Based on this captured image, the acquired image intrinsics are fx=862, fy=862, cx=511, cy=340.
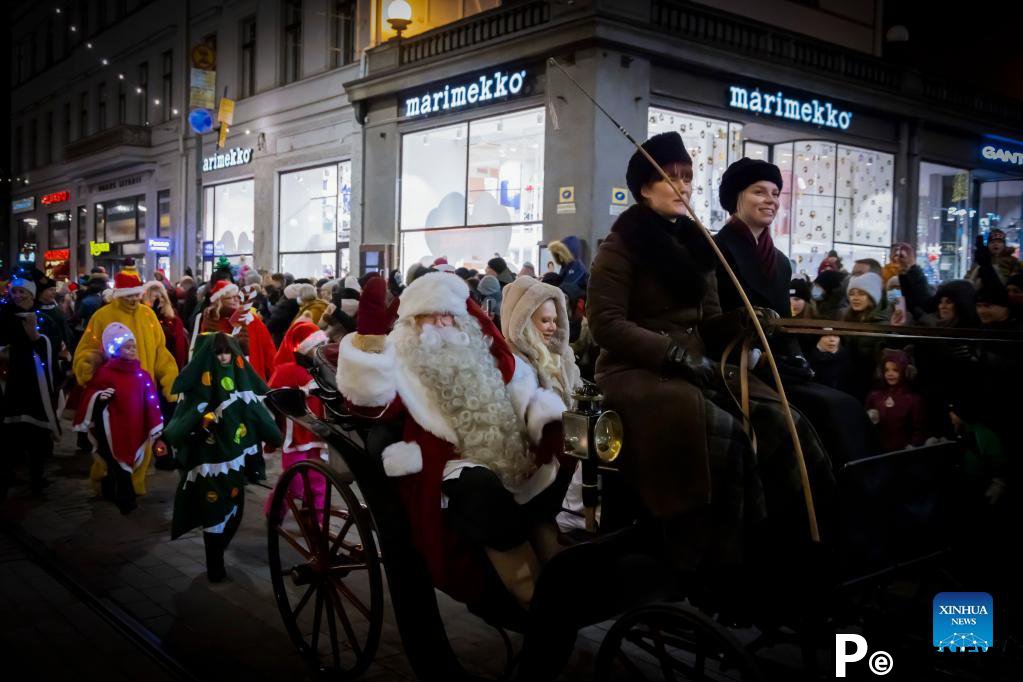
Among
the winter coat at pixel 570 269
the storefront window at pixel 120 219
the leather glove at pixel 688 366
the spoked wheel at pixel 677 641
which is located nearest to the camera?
the spoked wheel at pixel 677 641

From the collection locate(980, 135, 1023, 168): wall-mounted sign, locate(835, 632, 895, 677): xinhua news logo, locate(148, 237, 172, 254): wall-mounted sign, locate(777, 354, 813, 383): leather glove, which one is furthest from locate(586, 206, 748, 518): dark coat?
Result: locate(148, 237, 172, 254): wall-mounted sign

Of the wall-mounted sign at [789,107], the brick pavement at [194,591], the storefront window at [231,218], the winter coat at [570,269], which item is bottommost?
the brick pavement at [194,591]

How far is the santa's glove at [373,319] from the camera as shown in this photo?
395cm

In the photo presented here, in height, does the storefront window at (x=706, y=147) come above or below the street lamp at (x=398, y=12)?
below

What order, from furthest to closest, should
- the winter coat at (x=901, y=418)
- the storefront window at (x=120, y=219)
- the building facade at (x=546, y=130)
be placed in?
the storefront window at (x=120, y=219)
the building facade at (x=546, y=130)
the winter coat at (x=901, y=418)

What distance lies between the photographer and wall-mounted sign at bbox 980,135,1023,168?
2080 centimetres

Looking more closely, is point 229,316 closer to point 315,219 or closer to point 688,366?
point 688,366

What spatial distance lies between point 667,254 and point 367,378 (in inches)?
53.8

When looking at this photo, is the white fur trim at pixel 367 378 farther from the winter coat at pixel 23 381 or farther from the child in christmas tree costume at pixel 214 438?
the winter coat at pixel 23 381

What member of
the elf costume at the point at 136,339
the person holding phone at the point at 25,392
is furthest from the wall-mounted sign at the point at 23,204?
the elf costume at the point at 136,339

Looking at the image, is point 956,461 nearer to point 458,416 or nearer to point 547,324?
point 458,416

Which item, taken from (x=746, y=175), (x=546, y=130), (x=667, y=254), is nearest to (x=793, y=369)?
(x=667, y=254)

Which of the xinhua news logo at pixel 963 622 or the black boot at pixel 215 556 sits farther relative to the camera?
the black boot at pixel 215 556

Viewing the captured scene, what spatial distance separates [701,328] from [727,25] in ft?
45.5
